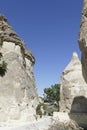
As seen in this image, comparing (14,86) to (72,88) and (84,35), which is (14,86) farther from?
(72,88)

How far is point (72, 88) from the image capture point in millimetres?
39875

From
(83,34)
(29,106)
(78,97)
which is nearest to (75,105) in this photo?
(78,97)

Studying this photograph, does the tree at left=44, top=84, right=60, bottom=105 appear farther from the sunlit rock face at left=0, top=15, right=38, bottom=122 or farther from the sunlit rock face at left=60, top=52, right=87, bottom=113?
the sunlit rock face at left=0, top=15, right=38, bottom=122

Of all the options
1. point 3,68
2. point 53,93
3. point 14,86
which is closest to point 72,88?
point 14,86

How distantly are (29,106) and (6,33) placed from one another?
8.03m

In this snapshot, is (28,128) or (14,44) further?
(14,44)

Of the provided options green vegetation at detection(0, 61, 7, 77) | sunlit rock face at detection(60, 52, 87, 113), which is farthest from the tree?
green vegetation at detection(0, 61, 7, 77)

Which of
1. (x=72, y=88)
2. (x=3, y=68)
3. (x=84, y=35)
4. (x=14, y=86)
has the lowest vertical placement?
(x=14, y=86)

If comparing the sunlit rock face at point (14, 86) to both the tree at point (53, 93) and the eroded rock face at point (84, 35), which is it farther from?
the tree at point (53, 93)

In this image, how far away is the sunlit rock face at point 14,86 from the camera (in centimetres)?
2588

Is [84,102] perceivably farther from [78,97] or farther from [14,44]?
[14,44]

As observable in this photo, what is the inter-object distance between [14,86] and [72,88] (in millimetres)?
14523

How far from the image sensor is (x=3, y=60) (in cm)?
2745

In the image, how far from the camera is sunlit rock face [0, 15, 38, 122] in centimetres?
2588
